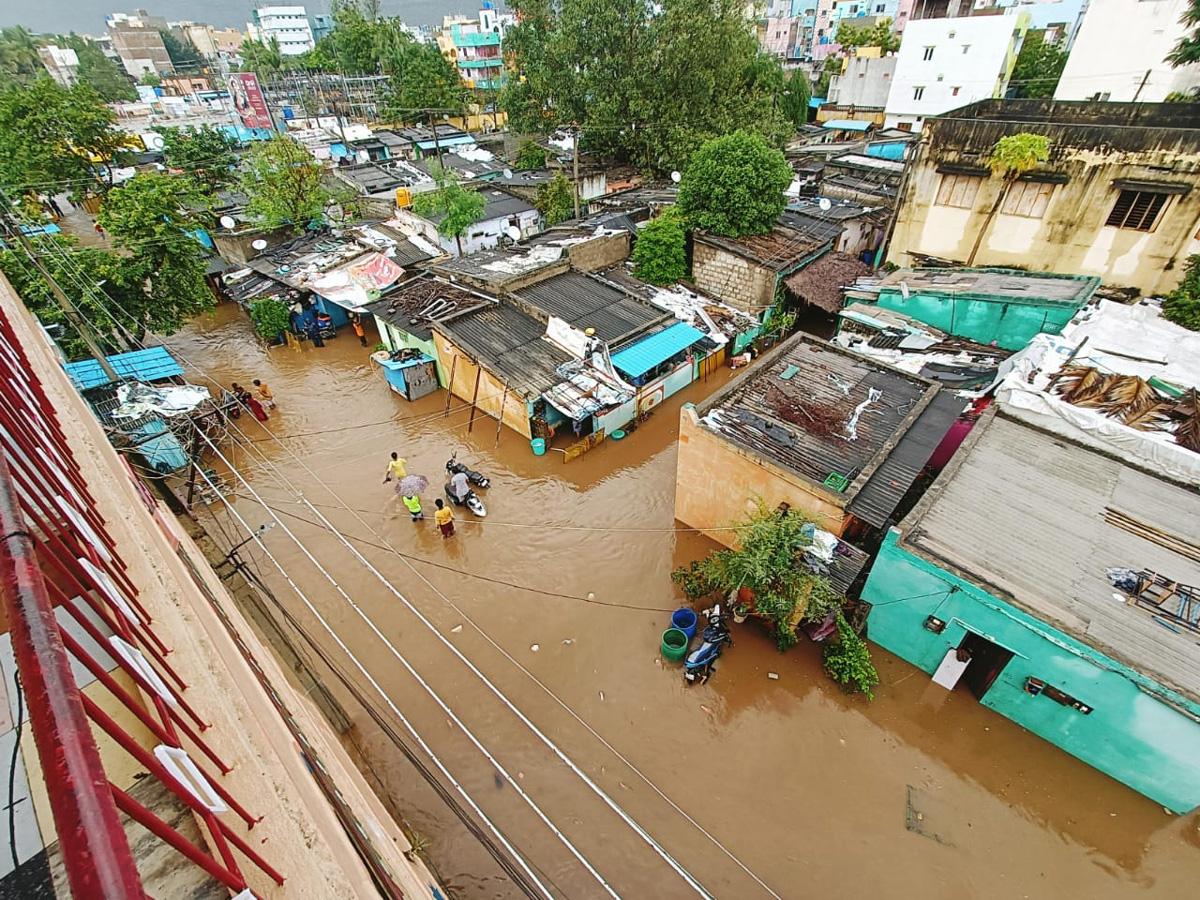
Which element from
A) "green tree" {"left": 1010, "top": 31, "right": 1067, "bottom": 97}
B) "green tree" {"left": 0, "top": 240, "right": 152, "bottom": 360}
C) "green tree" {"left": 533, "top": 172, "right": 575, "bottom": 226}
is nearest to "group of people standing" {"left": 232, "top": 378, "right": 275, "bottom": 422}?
"green tree" {"left": 0, "top": 240, "right": 152, "bottom": 360}

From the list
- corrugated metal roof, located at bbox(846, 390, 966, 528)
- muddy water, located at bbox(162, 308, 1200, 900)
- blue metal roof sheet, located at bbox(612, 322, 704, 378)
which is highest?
corrugated metal roof, located at bbox(846, 390, 966, 528)

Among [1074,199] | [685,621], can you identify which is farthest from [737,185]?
[685,621]

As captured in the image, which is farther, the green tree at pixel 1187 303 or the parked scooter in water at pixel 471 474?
the parked scooter in water at pixel 471 474

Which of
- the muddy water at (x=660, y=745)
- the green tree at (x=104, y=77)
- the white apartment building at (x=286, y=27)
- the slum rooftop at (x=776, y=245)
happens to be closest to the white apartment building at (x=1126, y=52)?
the slum rooftop at (x=776, y=245)

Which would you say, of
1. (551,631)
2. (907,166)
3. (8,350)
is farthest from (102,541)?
(907,166)

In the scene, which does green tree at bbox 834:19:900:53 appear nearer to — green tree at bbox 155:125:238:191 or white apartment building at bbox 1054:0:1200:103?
white apartment building at bbox 1054:0:1200:103

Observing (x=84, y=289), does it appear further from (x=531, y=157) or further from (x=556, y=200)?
(x=531, y=157)

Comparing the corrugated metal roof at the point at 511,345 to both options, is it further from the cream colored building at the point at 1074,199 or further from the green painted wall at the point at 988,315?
the cream colored building at the point at 1074,199
